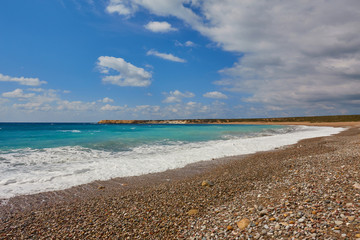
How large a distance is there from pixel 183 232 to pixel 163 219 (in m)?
0.82

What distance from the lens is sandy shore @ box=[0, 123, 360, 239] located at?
13.6 ft

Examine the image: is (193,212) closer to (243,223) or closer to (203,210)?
(203,210)

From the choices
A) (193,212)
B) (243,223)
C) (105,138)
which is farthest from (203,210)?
(105,138)

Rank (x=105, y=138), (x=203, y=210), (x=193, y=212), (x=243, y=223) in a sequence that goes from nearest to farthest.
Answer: (x=243, y=223) < (x=193, y=212) < (x=203, y=210) < (x=105, y=138)

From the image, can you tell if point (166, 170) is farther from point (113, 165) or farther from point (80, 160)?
point (80, 160)

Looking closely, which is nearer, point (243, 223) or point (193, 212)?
point (243, 223)

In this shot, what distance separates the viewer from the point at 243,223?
14.7 feet

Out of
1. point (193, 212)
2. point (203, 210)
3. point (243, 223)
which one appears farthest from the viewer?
point (203, 210)

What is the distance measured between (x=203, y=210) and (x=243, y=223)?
1.48 metres

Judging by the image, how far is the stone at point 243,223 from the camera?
14.3 feet

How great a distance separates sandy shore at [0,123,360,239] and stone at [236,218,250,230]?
0.02 metres

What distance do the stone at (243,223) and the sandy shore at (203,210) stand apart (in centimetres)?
2

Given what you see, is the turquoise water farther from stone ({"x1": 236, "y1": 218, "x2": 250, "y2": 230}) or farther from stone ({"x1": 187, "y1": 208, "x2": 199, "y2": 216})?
stone ({"x1": 236, "y1": 218, "x2": 250, "y2": 230})

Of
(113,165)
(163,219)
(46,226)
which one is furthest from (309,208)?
(113,165)
